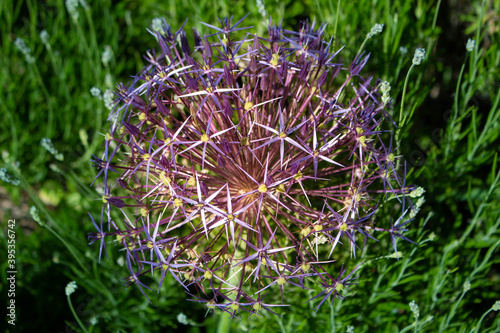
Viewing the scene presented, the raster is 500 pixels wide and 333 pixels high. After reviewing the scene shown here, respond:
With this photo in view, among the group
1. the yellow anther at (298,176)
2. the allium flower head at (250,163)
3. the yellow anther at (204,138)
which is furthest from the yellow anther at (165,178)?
the yellow anther at (298,176)

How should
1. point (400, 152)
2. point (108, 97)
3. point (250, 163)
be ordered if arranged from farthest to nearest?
1. point (400, 152)
2. point (108, 97)
3. point (250, 163)

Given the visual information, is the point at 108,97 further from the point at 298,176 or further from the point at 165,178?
the point at 298,176

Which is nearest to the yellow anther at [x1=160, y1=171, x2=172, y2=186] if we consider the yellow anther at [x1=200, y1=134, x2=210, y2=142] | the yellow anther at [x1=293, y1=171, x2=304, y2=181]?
the yellow anther at [x1=200, y1=134, x2=210, y2=142]

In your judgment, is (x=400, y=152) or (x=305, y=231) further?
(x=400, y=152)

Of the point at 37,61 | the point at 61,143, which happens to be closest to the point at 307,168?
the point at 61,143

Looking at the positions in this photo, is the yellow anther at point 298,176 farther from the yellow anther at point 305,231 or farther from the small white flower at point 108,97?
the small white flower at point 108,97

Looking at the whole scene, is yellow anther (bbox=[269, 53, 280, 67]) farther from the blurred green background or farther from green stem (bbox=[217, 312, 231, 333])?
green stem (bbox=[217, 312, 231, 333])

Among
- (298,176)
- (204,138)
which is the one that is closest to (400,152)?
(298,176)

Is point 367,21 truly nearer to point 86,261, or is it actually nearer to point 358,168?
point 358,168
